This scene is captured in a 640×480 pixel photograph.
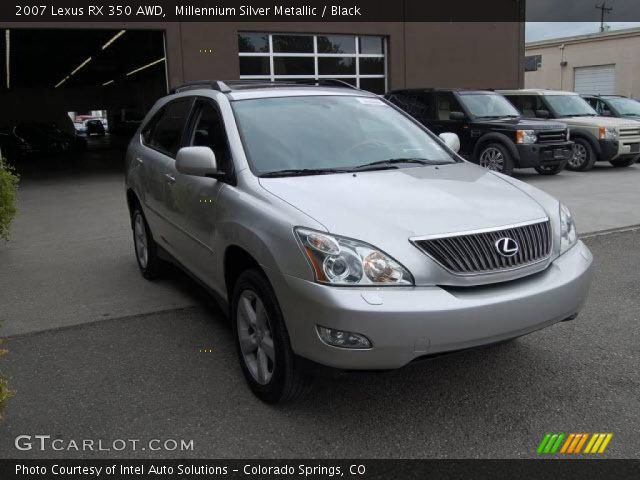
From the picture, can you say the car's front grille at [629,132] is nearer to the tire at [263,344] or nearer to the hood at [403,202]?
the hood at [403,202]

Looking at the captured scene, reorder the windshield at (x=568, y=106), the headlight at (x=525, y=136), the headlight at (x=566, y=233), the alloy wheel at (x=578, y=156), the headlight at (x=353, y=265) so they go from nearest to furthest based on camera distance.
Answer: the headlight at (x=353, y=265), the headlight at (x=566, y=233), the headlight at (x=525, y=136), the alloy wheel at (x=578, y=156), the windshield at (x=568, y=106)

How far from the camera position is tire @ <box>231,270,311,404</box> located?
3189mm

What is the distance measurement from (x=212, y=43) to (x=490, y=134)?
6.57 metres

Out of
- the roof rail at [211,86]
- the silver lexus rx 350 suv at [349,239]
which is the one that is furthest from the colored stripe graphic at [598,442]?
the roof rail at [211,86]

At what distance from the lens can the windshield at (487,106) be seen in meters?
13.0

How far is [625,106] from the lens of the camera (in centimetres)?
1728

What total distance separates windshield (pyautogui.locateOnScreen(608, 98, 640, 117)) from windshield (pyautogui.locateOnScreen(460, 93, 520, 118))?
212 inches

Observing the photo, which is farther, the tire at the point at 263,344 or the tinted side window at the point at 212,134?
the tinted side window at the point at 212,134

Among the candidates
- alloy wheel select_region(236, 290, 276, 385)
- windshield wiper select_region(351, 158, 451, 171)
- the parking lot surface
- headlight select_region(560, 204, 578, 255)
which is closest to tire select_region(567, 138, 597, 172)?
the parking lot surface

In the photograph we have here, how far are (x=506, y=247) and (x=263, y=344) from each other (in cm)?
137

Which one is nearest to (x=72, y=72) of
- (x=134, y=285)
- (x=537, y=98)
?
(x=537, y=98)

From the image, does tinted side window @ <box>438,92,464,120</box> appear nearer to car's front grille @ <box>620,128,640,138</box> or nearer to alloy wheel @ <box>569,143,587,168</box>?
alloy wheel @ <box>569,143,587,168</box>

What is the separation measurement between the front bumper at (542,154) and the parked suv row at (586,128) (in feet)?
5.63
